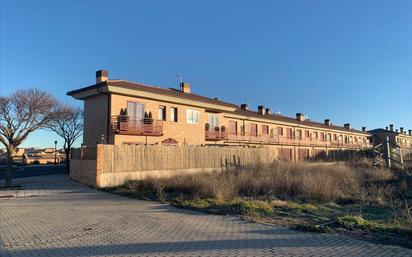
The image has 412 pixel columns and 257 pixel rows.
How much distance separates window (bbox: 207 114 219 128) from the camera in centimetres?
3778

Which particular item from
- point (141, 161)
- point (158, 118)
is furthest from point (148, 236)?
point (158, 118)

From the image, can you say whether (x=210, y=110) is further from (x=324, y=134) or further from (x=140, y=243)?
(x=324, y=134)

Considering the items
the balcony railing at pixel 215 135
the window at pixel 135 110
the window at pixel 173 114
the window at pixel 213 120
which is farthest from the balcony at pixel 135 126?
the window at pixel 213 120

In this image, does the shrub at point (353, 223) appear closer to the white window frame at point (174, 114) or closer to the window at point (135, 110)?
the window at point (135, 110)

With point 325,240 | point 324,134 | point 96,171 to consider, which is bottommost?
point 325,240

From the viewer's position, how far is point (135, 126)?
27922 mm

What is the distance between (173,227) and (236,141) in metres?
33.6

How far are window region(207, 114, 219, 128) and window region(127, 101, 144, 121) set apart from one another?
10.0 m

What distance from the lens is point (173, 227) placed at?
30.9 feet

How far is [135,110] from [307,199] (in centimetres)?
1770

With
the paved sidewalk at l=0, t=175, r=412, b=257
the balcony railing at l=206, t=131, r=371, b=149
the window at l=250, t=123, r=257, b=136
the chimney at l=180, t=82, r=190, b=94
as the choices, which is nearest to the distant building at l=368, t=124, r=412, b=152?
the balcony railing at l=206, t=131, r=371, b=149

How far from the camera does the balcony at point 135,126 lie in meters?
26.7

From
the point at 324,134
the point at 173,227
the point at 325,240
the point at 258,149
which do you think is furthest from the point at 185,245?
the point at 324,134

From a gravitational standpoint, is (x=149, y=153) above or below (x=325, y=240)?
above
